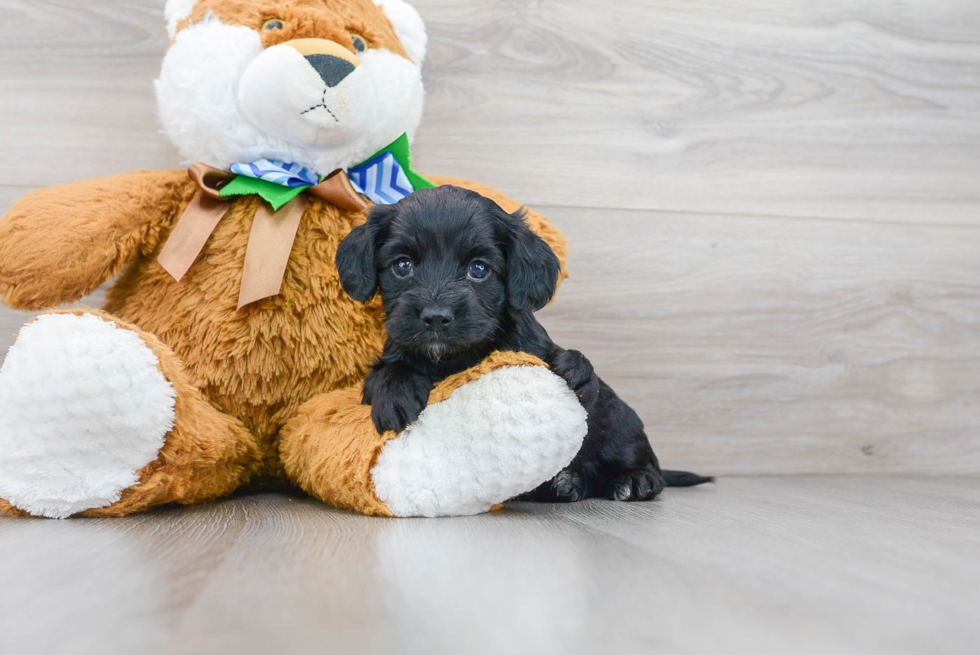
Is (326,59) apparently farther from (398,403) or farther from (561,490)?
(561,490)

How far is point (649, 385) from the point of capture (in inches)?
69.1

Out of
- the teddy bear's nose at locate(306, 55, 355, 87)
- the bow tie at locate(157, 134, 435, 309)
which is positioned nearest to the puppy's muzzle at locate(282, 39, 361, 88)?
the teddy bear's nose at locate(306, 55, 355, 87)

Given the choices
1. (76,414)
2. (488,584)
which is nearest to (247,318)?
(76,414)

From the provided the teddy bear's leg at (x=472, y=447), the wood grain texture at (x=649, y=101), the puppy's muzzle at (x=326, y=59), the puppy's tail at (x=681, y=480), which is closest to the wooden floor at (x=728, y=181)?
the wood grain texture at (x=649, y=101)

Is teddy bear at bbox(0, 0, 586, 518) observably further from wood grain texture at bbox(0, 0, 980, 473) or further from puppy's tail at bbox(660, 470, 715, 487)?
puppy's tail at bbox(660, 470, 715, 487)

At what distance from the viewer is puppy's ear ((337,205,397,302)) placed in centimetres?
109

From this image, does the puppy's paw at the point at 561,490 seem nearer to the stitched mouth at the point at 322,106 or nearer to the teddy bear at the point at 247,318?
the teddy bear at the point at 247,318

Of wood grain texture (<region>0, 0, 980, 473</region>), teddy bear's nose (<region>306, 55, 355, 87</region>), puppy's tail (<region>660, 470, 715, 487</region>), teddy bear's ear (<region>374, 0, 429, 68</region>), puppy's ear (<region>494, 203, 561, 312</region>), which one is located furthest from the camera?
wood grain texture (<region>0, 0, 980, 473</region>)

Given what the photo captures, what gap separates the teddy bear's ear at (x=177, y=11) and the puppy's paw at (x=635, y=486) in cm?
112

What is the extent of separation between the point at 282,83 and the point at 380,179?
0.24m

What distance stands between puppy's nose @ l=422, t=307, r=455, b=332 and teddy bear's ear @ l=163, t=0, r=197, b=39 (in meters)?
0.77

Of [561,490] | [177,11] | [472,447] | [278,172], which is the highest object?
[177,11]

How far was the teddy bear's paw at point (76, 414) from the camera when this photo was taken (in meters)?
0.98

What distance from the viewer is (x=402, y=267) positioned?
1.08 meters
